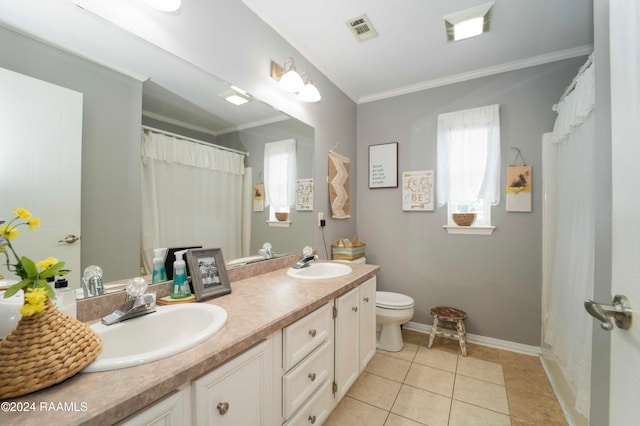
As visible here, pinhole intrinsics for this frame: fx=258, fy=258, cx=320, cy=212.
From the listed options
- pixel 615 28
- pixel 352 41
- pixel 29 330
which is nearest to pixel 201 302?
pixel 29 330

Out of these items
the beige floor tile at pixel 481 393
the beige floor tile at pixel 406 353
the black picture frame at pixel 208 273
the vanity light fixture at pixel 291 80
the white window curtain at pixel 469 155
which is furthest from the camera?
the white window curtain at pixel 469 155

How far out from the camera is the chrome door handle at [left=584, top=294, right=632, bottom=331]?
1.82ft

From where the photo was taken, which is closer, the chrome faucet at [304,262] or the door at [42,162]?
the door at [42,162]

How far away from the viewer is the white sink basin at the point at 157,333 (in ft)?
2.28

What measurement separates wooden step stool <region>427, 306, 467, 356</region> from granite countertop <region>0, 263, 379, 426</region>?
1689mm

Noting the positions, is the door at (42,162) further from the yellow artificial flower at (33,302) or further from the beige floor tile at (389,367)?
the beige floor tile at (389,367)

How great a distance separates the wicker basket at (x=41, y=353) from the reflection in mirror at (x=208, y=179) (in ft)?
1.86

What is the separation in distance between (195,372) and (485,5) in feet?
7.99

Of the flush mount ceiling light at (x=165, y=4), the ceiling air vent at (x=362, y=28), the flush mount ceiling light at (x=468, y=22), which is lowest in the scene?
the flush mount ceiling light at (x=165, y=4)

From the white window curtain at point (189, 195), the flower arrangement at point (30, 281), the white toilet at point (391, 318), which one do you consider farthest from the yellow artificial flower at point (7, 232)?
the white toilet at point (391, 318)

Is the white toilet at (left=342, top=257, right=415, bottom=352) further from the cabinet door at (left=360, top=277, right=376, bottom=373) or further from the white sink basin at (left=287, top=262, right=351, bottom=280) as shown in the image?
the white sink basin at (left=287, top=262, right=351, bottom=280)

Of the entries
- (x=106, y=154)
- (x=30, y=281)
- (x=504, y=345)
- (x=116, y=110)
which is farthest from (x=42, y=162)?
(x=504, y=345)

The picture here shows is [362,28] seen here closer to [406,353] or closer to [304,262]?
[304,262]

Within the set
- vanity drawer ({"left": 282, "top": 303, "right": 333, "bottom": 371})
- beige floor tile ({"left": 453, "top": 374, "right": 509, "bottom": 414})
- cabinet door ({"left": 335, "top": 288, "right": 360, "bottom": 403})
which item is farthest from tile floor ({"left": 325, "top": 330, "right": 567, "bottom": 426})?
vanity drawer ({"left": 282, "top": 303, "right": 333, "bottom": 371})
